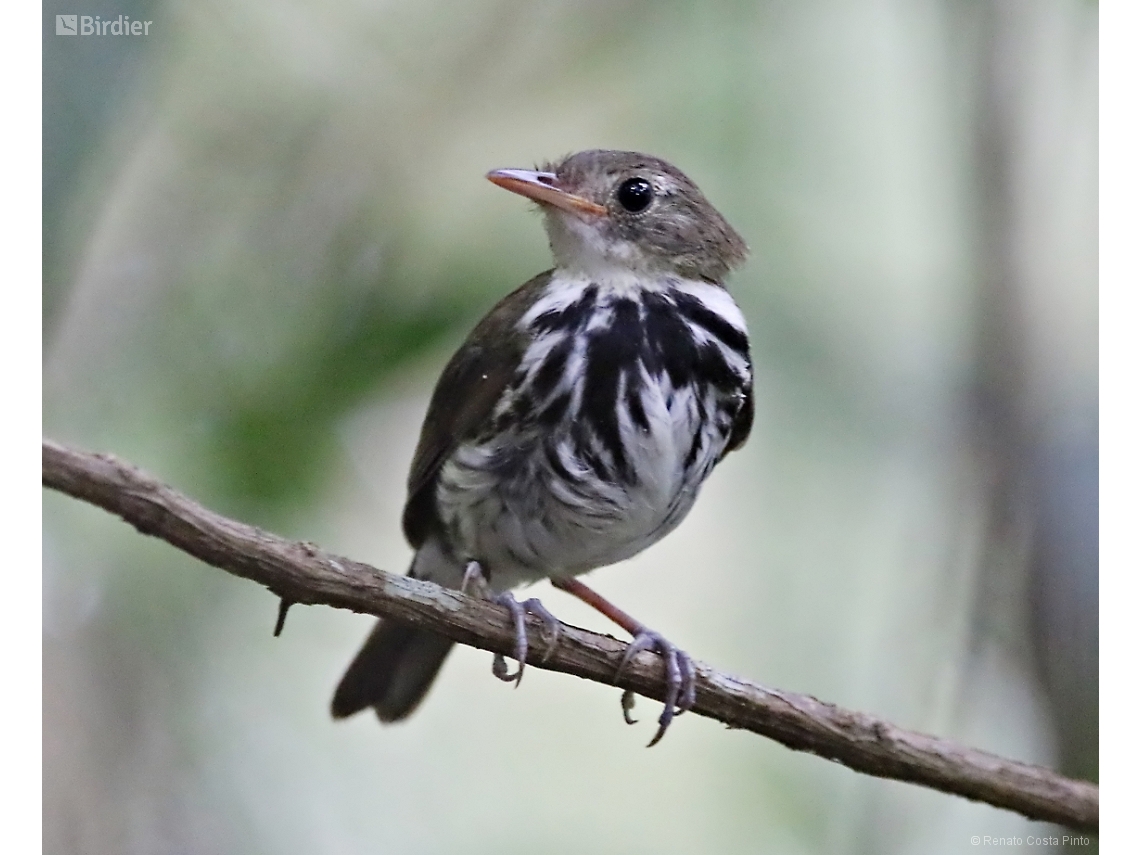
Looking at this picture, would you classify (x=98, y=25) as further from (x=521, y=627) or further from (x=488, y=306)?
(x=521, y=627)

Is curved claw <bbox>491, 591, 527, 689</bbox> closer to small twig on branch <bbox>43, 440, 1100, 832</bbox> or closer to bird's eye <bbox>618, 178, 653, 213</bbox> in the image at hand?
small twig on branch <bbox>43, 440, 1100, 832</bbox>

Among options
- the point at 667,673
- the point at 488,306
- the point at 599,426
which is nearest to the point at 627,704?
the point at 667,673

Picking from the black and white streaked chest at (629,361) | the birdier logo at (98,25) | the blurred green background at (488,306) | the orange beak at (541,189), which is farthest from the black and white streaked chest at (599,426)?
the birdier logo at (98,25)

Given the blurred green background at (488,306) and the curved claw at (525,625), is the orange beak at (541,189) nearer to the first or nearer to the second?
the blurred green background at (488,306)

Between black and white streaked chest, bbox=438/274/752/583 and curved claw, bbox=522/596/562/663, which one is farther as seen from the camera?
black and white streaked chest, bbox=438/274/752/583

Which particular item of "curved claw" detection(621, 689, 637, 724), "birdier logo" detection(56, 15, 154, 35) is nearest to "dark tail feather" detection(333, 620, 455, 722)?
"curved claw" detection(621, 689, 637, 724)
